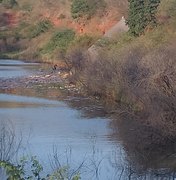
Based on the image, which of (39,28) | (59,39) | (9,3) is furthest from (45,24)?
(9,3)

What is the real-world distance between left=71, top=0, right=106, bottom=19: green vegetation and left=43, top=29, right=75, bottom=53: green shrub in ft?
7.56

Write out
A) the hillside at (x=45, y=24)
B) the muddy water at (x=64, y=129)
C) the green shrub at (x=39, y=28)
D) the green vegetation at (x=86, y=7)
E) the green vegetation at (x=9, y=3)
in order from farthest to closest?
1. the green vegetation at (x=9, y=3)
2. the green shrub at (x=39, y=28)
3. the green vegetation at (x=86, y=7)
4. the hillside at (x=45, y=24)
5. the muddy water at (x=64, y=129)

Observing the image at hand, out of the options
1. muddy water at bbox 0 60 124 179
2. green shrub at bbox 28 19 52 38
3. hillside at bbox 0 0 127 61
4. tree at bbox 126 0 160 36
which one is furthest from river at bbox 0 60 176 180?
green shrub at bbox 28 19 52 38

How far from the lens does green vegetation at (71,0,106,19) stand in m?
60.1

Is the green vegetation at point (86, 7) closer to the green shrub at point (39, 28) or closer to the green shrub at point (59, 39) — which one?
the green shrub at point (59, 39)

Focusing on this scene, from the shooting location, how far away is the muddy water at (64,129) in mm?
16266

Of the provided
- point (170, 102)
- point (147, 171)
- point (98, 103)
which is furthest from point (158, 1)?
point (147, 171)

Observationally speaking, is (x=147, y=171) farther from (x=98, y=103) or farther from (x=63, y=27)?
(x=63, y=27)

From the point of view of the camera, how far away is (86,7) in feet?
198

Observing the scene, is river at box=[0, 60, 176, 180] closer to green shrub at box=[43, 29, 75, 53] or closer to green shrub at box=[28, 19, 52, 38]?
green shrub at box=[43, 29, 75, 53]

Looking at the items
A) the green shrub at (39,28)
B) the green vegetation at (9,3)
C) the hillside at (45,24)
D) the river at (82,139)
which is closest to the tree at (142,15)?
the river at (82,139)

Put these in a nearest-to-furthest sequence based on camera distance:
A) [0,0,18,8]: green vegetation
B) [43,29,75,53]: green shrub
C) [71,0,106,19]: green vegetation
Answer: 1. [71,0,106,19]: green vegetation
2. [43,29,75,53]: green shrub
3. [0,0,18,8]: green vegetation

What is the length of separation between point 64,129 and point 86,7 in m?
39.9

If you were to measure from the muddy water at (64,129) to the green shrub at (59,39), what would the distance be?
88.3 ft
